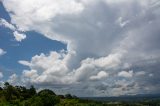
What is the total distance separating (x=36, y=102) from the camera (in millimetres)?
175000

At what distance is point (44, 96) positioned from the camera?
622 ft

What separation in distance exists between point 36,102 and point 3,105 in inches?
728

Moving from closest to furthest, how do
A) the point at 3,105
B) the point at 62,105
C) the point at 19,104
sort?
the point at 3,105 → the point at 19,104 → the point at 62,105

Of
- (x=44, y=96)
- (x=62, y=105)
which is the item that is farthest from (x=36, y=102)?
(x=62, y=105)

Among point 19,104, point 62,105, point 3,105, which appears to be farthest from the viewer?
point 62,105

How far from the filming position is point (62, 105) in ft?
654

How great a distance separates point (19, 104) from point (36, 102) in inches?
681

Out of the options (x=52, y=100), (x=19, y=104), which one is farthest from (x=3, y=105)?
(x=52, y=100)

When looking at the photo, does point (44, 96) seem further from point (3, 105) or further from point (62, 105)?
point (3, 105)

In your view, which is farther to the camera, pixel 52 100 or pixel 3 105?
pixel 52 100

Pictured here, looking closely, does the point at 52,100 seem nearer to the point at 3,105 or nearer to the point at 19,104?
the point at 19,104

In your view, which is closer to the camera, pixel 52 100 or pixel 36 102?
pixel 36 102

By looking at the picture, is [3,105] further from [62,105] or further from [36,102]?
[62,105]

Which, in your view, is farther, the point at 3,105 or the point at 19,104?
the point at 19,104
